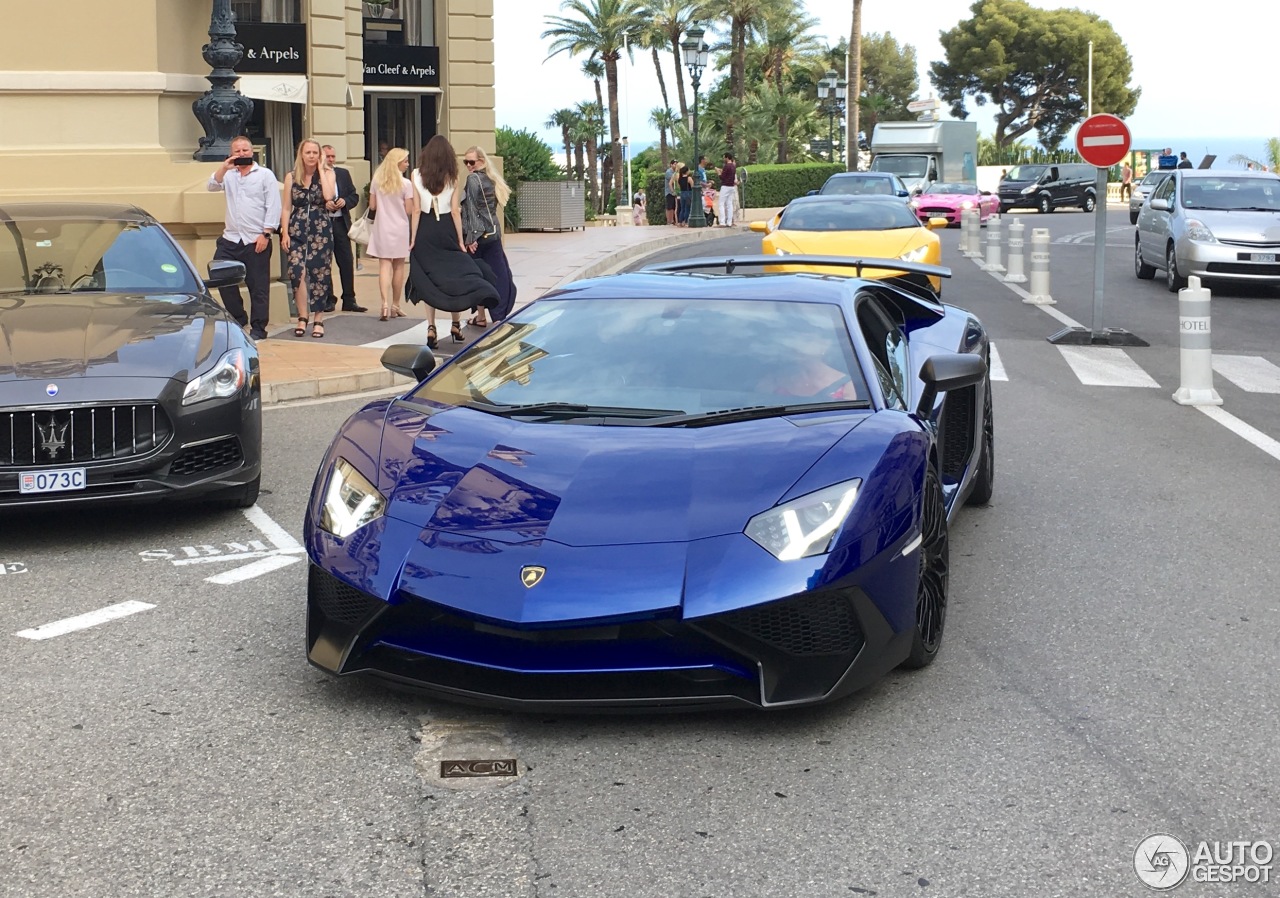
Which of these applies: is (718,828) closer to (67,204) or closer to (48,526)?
(48,526)

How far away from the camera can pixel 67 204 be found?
9.09 meters

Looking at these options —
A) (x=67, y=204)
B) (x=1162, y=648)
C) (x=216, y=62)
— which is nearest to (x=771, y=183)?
(x=216, y=62)

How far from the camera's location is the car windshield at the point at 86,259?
8.48 metres

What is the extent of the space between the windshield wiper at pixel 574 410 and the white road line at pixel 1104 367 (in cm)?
819

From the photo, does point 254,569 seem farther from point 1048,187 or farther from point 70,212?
point 1048,187

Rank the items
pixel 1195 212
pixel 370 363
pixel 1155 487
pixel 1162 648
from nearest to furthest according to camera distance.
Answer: pixel 1162 648
pixel 1155 487
pixel 370 363
pixel 1195 212

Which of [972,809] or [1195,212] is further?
[1195,212]

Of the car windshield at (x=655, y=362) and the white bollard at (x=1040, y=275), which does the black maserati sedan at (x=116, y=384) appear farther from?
the white bollard at (x=1040, y=275)

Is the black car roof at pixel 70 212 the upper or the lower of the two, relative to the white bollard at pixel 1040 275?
upper

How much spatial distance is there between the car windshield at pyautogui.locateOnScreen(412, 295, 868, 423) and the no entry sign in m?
10.2

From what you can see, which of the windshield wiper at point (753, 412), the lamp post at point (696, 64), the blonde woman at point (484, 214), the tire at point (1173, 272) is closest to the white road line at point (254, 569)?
the windshield wiper at point (753, 412)

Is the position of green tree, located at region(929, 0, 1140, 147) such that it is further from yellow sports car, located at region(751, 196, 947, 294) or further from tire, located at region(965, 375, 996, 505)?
tire, located at region(965, 375, 996, 505)

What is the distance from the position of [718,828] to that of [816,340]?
2.26 metres

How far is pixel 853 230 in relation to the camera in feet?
56.6
